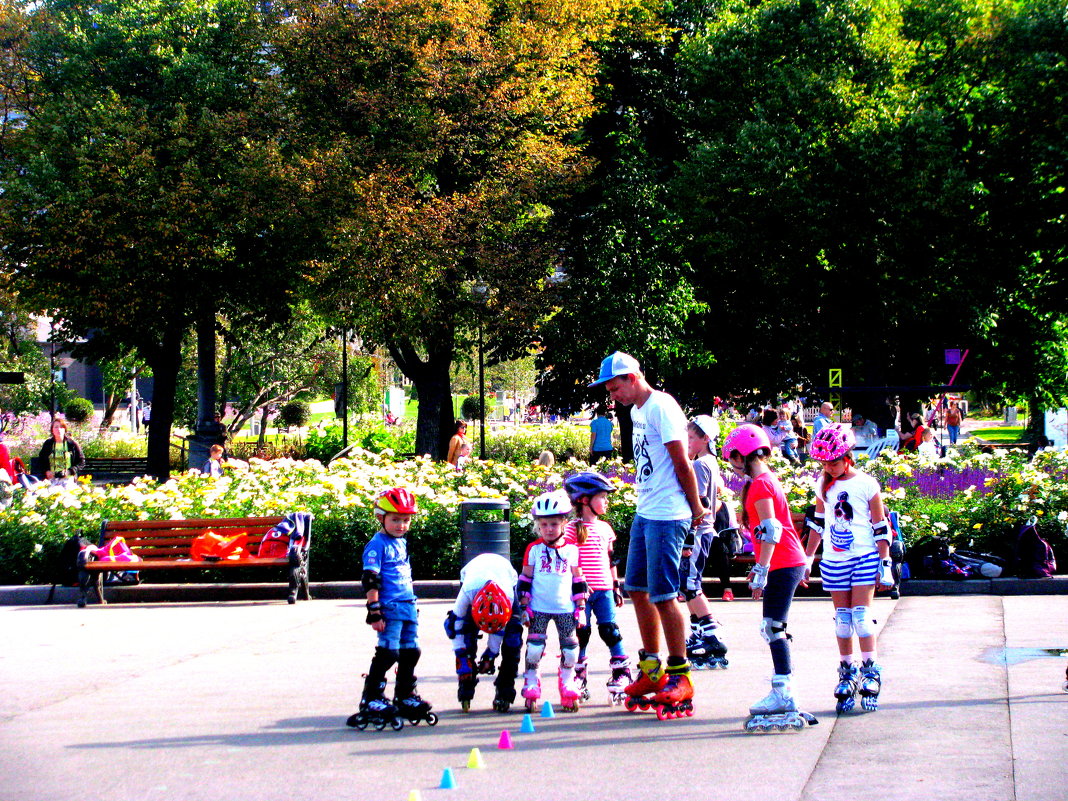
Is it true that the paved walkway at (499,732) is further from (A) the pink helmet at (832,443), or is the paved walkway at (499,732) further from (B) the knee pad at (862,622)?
(A) the pink helmet at (832,443)

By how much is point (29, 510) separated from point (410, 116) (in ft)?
50.6

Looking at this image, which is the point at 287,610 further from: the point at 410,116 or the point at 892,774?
the point at 410,116

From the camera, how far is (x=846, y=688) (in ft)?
24.2

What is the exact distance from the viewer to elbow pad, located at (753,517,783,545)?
23.1ft

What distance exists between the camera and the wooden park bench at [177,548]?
13688mm

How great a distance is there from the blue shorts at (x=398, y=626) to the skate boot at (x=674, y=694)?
1.40 metres

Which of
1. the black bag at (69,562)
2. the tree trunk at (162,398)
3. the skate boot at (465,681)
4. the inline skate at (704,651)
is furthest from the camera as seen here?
the tree trunk at (162,398)

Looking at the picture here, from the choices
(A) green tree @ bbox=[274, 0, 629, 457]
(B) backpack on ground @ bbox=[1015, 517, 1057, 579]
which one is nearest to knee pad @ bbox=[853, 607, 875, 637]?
(B) backpack on ground @ bbox=[1015, 517, 1057, 579]

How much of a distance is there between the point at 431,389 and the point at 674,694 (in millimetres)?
25185

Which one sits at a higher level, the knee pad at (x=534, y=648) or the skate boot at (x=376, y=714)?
the knee pad at (x=534, y=648)

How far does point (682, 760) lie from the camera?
6.32m

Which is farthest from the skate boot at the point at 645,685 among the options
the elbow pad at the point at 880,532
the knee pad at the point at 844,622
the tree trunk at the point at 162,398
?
the tree trunk at the point at 162,398

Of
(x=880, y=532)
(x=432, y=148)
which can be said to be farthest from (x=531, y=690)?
(x=432, y=148)

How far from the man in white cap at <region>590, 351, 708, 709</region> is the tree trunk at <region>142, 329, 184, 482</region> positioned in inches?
1071
